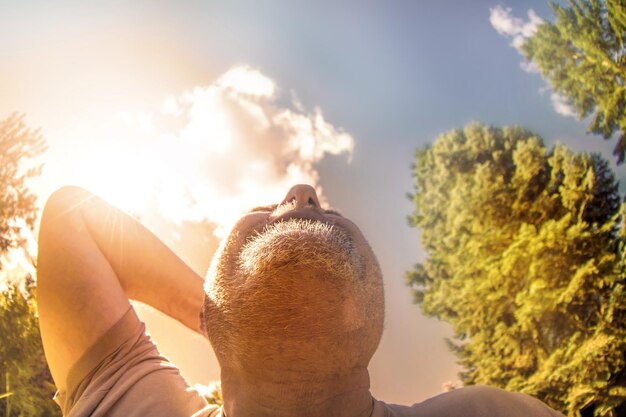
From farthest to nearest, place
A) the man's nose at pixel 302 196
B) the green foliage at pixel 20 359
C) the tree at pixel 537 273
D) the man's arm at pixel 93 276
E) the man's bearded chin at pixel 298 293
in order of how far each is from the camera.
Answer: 1. the tree at pixel 537 273
2. the green foliage at pixel 20 359
3. the man's arm at pixel 93 276
4. the man's nose at pixel 302 196
5. the man's bearded chin at pixel 298 293

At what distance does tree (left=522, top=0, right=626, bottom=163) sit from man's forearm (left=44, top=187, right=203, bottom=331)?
993 centimetres

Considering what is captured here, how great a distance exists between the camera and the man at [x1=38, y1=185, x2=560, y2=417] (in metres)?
1.37

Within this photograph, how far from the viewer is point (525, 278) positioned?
35.6 ft

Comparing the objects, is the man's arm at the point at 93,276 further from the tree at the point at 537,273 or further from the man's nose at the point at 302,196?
the tree at the point at 537,273

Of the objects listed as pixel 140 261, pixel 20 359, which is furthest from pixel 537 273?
pixel 20 359

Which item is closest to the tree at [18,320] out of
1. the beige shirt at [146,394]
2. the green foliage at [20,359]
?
the green foliage at [20,359]

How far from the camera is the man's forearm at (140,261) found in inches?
89.8

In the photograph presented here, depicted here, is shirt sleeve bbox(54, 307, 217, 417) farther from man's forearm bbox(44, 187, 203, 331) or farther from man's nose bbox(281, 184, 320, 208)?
man's nose bbox(281, 184, 320, 208)

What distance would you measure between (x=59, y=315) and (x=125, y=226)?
565 mm

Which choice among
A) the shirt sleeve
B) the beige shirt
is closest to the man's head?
the beige shirt

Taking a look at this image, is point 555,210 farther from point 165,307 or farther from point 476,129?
point 165,307

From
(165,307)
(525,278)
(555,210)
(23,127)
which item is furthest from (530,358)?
(23,127)

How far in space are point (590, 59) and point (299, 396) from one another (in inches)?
445

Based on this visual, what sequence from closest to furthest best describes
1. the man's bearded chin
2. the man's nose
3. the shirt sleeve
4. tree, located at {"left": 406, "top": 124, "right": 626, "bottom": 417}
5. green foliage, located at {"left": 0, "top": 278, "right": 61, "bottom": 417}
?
the man's bearded chin → the man's nose → the shirt sleeve → green foliage, located at {"left": 0, "top": 278, "right": 61, "bottom": 417} → tree, located at {"left": 406, "top": 124, "right": 626, "bottom": 417}
